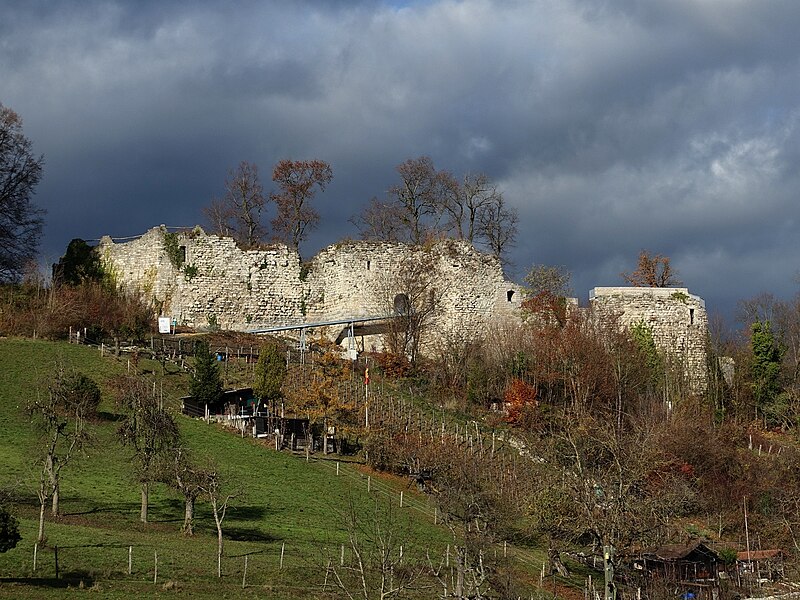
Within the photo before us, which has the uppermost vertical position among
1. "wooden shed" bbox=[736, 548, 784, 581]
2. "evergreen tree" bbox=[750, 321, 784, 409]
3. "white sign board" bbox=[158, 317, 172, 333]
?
"white sign board" bbox=[158, 317, 172, 333]

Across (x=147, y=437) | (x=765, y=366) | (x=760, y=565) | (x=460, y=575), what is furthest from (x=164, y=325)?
(x=460, y=575)

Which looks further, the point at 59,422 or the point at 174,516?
the point at 59,422

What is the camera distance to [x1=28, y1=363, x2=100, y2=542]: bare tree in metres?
25.6

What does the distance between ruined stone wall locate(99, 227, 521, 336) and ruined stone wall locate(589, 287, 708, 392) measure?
4.04 meters

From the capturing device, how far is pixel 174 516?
1078 inches

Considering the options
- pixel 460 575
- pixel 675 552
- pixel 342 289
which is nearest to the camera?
pixel 460 575

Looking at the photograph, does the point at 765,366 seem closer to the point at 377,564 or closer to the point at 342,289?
the point at 342,289

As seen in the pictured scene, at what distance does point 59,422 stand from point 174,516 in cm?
456

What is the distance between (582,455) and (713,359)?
17835mm

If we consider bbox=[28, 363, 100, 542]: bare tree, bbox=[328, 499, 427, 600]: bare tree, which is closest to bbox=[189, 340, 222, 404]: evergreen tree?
bbox=[28, 363, 100, 542]: bare tree

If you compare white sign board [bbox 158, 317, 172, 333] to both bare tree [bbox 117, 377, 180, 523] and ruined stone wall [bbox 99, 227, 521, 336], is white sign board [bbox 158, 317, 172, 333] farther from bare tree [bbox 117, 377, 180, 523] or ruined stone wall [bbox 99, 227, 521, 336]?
bare tree [bbox 117, 377, 180, 523]

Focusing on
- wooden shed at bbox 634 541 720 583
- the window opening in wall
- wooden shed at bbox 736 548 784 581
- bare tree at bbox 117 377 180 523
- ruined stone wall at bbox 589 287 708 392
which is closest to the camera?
bare tree at bbox 117 377 180 523

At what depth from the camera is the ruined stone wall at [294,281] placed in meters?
48.2

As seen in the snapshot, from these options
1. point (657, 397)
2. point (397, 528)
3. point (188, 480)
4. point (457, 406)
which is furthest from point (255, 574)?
point (657, 397)
